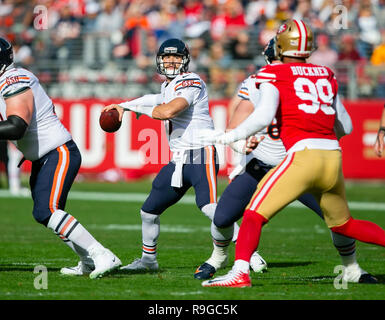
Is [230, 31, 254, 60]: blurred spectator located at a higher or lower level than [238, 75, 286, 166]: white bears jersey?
higher

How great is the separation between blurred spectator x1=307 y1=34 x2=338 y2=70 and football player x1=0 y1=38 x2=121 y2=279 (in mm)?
10454

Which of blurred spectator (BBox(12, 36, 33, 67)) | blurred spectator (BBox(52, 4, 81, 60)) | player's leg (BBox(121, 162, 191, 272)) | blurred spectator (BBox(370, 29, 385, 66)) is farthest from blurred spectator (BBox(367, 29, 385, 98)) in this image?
player's leg (BBox(121, 162, 191, 272))

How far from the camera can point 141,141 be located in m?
15.9

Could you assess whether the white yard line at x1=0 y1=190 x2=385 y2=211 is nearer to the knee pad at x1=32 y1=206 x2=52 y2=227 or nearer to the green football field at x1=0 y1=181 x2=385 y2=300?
the green football field at x1=0 y1=181 x2=385 y2=300

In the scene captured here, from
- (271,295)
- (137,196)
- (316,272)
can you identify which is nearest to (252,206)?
(271,295)

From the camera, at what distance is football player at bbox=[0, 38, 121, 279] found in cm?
595

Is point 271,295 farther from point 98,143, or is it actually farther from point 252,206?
point 98,143

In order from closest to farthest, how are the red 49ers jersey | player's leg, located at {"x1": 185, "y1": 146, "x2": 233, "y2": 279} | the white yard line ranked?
the red 49ers jersey, player's leg, located at {"x1": 185, "y1": 146, "x2": 233, "y2": 279}, the white yard line

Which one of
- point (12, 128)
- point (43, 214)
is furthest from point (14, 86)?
point (43, 214)

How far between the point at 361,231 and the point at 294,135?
0.90 meters

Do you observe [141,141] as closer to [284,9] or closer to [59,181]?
[284,9]
